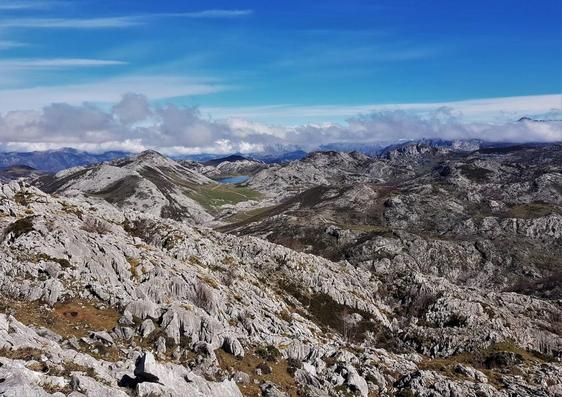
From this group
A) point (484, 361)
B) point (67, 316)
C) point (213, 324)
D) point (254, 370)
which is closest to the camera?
point (67, 316)

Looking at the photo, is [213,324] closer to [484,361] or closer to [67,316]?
[67,316]

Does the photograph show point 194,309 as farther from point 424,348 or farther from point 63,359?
point 424,348

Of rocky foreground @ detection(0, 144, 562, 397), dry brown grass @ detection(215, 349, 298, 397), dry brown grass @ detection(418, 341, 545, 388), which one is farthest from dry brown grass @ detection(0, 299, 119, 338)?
dry brown grass @ detection(418, 341, 545, 388)

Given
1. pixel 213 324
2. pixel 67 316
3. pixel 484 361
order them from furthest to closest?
1. pixel 484 361
2. pixel 213 324
3. pixel 67 316

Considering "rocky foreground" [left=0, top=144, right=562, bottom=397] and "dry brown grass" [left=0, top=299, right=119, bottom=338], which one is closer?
"rocky foreground" [left=0, top=144, right=562, bottom=397]

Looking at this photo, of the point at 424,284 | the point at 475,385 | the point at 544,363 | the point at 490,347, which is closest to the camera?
the point at 475,385

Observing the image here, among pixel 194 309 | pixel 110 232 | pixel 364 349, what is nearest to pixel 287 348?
pixel 194 309

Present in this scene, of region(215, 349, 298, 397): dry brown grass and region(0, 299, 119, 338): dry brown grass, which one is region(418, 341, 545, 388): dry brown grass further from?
region(0, 299, 119, 338): dry brown grass

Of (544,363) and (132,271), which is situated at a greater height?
(132,271)

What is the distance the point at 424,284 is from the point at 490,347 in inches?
1255

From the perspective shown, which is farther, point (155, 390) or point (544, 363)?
point (544, 363)

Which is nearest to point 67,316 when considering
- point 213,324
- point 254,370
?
point 213,324

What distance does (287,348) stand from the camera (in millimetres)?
63750

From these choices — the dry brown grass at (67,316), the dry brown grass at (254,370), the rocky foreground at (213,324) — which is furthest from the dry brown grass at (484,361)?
the dry brown grass at (67,316)
